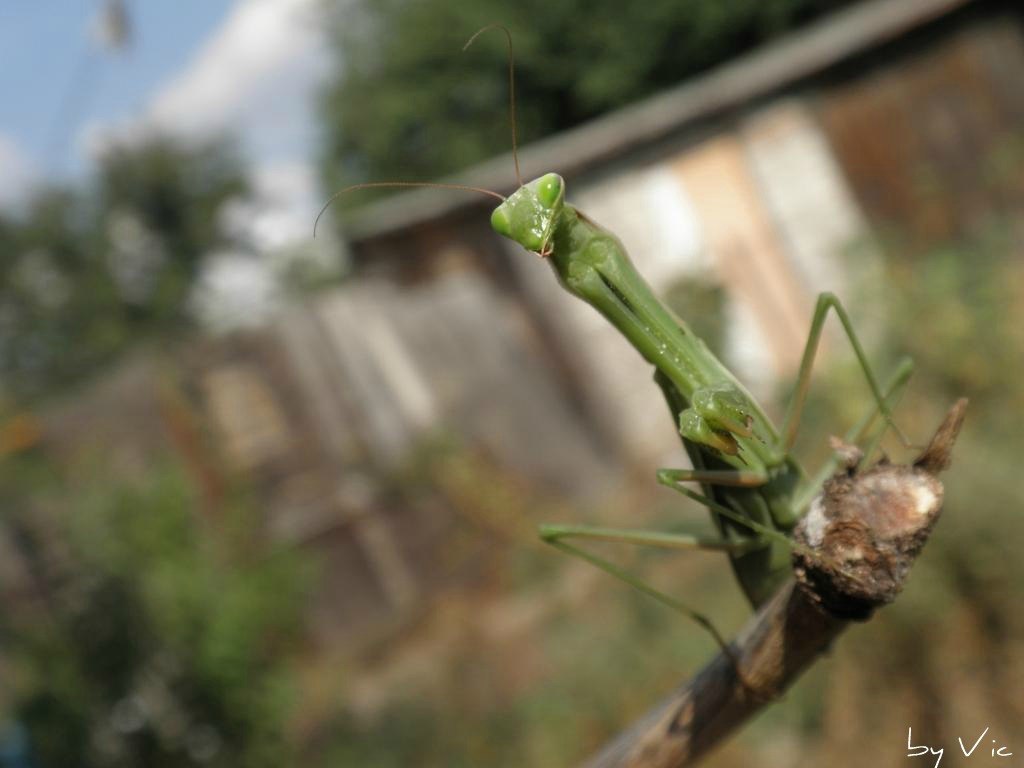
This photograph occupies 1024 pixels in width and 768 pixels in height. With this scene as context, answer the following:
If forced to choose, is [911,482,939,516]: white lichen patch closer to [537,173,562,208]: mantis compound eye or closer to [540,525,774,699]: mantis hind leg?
[540,525,774,699]: mantis hind leg

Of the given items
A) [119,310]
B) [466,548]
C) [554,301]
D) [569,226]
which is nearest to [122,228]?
[119,310]

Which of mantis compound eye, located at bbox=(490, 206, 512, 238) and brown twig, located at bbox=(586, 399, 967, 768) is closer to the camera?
brown twig, located at bbox=(586, 399, 967, 768)

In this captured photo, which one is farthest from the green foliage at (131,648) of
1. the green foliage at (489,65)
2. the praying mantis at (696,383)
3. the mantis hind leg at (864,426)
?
the green foliage at (489,65)

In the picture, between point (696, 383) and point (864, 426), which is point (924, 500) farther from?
point (864, 426)

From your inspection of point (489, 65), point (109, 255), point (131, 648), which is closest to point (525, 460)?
point (131, 648)

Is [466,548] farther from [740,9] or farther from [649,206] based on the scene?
[740,9]

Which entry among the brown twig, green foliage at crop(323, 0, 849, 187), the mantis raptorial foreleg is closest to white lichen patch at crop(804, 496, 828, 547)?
the brown twig
